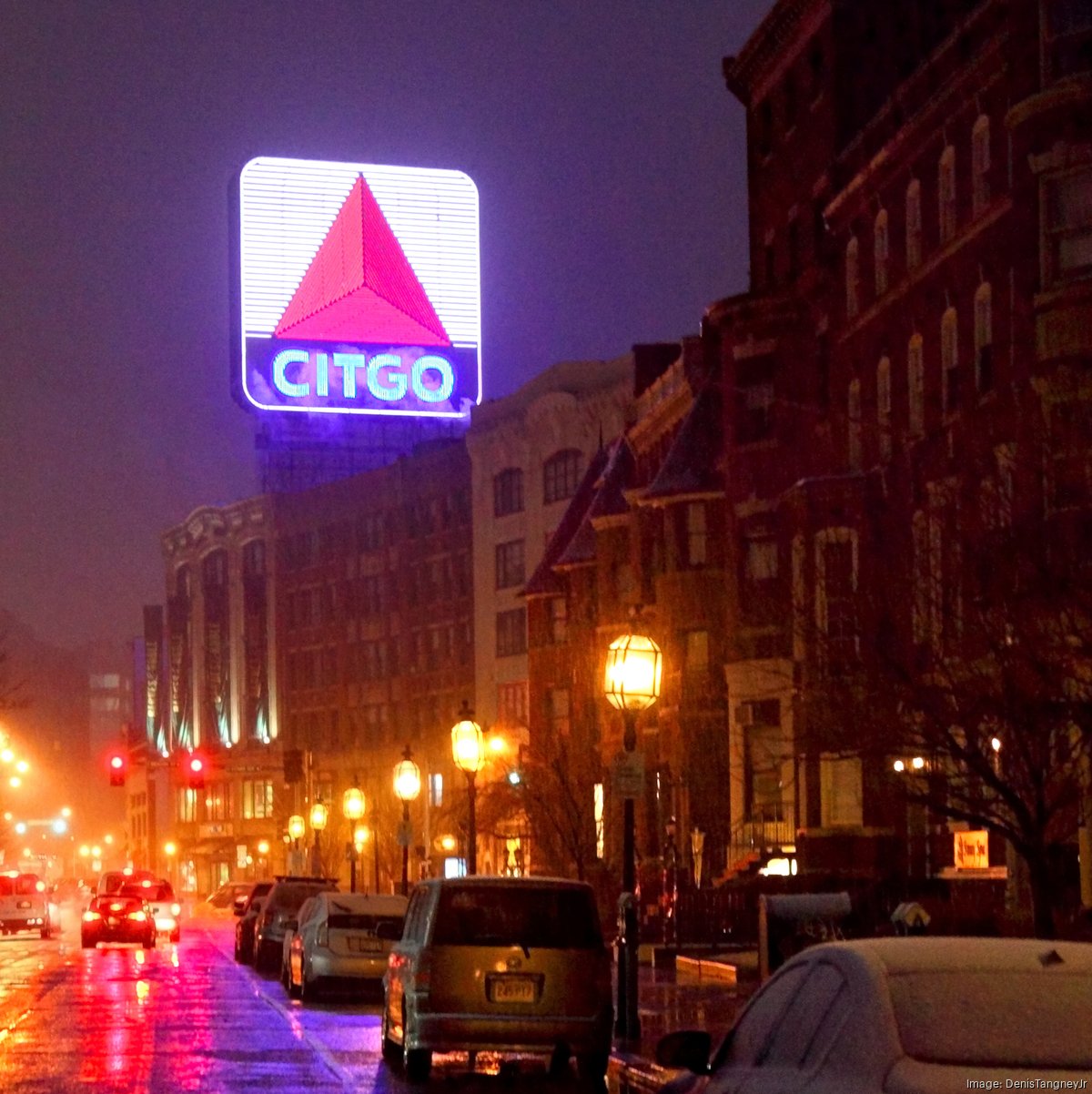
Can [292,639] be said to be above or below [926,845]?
above

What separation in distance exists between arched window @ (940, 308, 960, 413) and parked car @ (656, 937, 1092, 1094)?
28.6 meters

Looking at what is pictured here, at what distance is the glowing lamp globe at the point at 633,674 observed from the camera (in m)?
26.1

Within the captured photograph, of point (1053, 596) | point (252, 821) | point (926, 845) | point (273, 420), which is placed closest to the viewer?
point (1053, 596)

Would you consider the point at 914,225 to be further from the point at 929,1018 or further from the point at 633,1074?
the point at 929,1018

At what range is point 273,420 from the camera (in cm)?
12006

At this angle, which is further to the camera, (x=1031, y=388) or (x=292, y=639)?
(x=292, y=639)

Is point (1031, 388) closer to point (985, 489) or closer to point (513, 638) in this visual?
point (985, 489)

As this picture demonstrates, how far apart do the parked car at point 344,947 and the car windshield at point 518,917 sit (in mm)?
10687

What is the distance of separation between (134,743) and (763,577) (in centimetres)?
13702

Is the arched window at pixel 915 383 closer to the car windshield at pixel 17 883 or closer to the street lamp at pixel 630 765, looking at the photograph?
the street lamp at pixel 630 765

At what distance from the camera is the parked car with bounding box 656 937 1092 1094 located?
7.16 m

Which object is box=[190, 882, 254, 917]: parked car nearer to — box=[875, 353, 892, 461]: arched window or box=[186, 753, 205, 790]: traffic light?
box=[186, 753, 205, 790]: traffic light

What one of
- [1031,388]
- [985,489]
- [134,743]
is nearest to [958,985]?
[985,489]

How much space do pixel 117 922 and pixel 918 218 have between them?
83.0 ft
